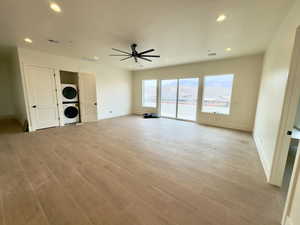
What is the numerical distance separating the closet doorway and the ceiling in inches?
94.9

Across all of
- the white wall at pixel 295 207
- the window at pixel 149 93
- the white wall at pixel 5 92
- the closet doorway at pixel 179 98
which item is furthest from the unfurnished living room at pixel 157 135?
the white wall at pixel 5 92

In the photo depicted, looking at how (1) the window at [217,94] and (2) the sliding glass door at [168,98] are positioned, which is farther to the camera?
(2) the sliding glass door at [168,98]

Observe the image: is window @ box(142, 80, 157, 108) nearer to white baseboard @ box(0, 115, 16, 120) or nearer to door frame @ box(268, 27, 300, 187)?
door frame @ box(268, 27, 300, 187)

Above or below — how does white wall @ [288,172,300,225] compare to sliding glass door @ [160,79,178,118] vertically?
below

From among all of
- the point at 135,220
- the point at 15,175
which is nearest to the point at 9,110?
the point at 15,175

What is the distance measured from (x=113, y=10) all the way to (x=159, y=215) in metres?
3.12

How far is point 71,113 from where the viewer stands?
5.28 metres

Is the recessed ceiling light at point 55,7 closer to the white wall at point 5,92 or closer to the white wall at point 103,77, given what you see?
the white wall at point 103,77

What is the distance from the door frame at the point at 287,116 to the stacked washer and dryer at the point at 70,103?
6240 mm

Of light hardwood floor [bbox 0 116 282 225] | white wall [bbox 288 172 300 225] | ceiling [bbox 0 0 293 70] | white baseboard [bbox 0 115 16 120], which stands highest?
ceiling [bbox 0 0 293 70]

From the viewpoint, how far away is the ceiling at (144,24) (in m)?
1.99

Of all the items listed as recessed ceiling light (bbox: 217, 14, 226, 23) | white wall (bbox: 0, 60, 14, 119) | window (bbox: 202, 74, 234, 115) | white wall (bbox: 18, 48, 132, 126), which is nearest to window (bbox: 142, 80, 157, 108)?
white wall (bbox: 18, 48, 132, 126)

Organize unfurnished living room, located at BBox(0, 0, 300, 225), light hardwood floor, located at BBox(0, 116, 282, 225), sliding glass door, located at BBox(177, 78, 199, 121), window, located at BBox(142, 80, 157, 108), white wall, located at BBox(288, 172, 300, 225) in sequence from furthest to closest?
window, located at BBox(142, 80, 157, 108) → sliding glass door, located at BBox(177, 78, 199, 121) → unfurnished living room, located at BBox(0, 0, 300, 225) → light hardwood floor, located at BBox(0, 116, 282, 225) → white wall, located at BBox(288, 172, 300, 225)

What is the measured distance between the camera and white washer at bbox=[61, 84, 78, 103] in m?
4.96
